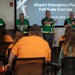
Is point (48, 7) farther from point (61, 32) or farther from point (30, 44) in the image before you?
point (30, 44)

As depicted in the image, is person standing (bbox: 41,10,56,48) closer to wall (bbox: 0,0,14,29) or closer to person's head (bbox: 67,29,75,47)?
wall (bbox: 0,0,14,29)

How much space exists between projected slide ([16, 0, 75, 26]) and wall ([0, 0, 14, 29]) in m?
0.21

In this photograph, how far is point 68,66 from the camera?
3184 mm

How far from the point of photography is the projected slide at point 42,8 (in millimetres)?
8062

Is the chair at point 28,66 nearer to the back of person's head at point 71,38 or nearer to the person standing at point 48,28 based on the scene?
the back of person's head at point 71,38

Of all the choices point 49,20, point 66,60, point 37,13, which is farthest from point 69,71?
point 37,13

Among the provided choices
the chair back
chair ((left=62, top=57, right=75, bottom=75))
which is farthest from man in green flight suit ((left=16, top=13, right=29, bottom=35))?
chair ((left=62, top=57, right=75, bottom=75))

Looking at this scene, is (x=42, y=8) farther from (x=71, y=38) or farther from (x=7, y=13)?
(x=71, y=38)

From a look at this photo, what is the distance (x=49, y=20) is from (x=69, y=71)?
14.4ft

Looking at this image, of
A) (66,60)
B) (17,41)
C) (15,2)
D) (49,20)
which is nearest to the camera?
(66,60)

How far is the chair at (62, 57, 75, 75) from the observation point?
3107 millimetres

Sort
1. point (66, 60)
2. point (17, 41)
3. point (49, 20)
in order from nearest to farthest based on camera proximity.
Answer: point (66, 60) < point (17, 41) < point (49, 20)

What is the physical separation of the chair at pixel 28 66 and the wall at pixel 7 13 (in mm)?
5140

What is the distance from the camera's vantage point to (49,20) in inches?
295
